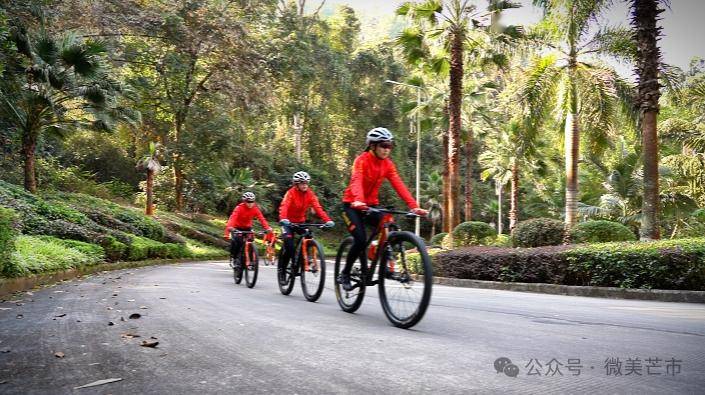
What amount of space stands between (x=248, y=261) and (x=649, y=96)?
1141 centimetres

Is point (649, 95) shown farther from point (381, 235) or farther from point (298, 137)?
point (298, 137)

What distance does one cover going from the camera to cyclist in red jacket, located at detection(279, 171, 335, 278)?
873 cm

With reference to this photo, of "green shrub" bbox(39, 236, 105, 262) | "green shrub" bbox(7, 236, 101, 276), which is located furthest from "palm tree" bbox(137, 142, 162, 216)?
"green shrub" bbox(7, 236, 101, 276)

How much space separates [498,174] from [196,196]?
24659mm

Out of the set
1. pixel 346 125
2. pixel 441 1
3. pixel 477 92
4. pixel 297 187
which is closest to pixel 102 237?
pixel 297 187

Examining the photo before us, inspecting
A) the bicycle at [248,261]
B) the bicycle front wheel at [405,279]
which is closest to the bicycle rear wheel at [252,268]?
the bicycle at [248,261]

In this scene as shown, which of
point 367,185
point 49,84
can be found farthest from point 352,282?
point 49,84

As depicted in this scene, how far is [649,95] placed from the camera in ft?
49.4

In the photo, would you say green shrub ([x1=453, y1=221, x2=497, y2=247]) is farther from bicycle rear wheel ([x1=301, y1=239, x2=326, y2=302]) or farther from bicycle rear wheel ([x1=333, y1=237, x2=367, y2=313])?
bicycle rear wheel ([x1=333, y1=237, x2=367, y2=313])

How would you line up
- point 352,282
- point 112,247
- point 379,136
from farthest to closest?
point 112,247
point 352,282
point 379,136

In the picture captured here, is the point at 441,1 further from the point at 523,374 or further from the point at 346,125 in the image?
the point at 346,125

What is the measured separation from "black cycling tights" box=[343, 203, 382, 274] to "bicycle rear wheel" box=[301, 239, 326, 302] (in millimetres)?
1532

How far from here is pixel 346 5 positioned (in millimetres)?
50281

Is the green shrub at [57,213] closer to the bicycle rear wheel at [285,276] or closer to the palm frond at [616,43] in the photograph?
the bicycle rear wheel at [285,276]
